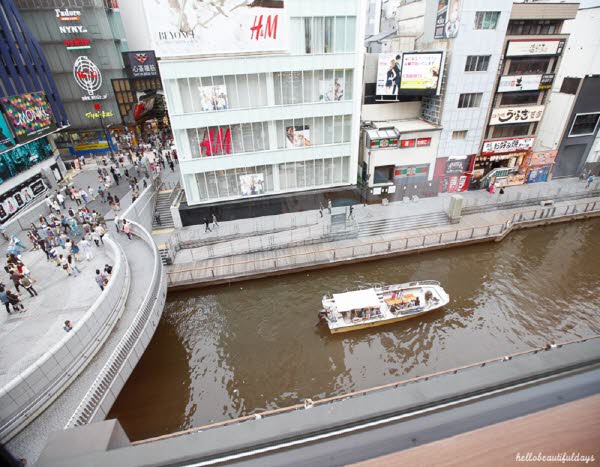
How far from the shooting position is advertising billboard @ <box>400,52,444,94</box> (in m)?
31.1

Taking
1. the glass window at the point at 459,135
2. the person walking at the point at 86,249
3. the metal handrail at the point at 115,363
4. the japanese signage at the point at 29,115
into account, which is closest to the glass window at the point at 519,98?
the glass window at the point at 459,135

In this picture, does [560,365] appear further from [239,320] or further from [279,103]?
[279,103]

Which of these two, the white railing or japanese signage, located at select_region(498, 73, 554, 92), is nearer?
the white railing

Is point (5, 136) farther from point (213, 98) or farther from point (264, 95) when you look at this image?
point (264, 95)

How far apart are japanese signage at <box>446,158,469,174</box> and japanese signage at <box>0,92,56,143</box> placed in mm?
45958

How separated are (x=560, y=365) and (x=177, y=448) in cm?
438

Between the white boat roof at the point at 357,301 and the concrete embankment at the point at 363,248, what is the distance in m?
5.81

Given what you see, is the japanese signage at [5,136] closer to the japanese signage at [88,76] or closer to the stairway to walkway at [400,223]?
the japanese signage at [88,76]

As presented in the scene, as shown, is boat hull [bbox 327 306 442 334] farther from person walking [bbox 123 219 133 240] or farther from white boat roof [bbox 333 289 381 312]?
person walking [bbox 123 219 133 240]

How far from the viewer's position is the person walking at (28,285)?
18.9 m

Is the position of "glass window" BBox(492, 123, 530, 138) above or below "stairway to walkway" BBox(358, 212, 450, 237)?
above

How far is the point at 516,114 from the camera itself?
1361 inches

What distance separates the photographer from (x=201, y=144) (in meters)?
29.4

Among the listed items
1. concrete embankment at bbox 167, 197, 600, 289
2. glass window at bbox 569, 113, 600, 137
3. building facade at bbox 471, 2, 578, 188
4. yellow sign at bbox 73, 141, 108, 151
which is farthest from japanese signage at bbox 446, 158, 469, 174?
yellow sign at bbox 73, 141, 108, 151
